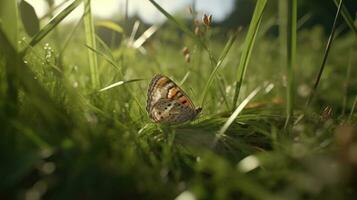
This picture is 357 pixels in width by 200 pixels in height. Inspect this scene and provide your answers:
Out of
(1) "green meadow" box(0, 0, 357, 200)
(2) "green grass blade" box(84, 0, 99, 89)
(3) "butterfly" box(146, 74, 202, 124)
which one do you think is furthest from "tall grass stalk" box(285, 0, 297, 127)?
(2) "green grass blade" box(84, 0, 99, 89)

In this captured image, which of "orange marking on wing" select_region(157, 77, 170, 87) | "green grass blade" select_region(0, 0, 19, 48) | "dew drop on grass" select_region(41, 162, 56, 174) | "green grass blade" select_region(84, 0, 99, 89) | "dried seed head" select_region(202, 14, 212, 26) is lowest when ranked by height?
"orange marking on wing" select_region(157, 77, 170, 87)

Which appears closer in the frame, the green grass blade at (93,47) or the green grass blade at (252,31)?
the green grass blade at (252,31)

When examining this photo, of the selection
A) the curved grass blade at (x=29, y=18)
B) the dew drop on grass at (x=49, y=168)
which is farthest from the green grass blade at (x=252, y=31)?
the dew drop on grass at (x=49, y=168)

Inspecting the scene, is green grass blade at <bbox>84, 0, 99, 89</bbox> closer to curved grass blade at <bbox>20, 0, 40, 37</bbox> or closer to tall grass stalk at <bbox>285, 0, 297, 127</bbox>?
curved grass blade at <bbox>20, 0, 40, 37</bbox>

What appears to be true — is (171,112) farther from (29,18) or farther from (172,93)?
(29,18)

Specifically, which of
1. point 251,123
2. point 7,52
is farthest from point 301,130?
point 7,52

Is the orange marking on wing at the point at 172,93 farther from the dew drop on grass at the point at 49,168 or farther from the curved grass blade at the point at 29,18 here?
the dew drop on grass at the point at 49,168

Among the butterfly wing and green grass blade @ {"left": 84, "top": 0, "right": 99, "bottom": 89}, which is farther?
green grass blade @ {"left": 84, "top": 0, "right": 99, "bottom": 89}

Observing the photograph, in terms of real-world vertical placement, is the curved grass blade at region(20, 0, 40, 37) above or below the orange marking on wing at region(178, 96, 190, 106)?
above
